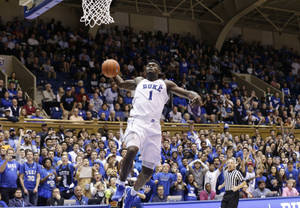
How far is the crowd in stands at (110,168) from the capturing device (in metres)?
11.8

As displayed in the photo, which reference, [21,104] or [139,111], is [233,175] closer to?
[139,111]

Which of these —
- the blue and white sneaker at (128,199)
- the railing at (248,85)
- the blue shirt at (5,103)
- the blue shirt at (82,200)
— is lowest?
the blue shirt at (82,200)

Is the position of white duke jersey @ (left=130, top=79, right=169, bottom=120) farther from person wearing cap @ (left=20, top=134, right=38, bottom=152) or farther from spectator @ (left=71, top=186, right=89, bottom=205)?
person wearing cap @ (left=20, top=134, right=38, bottom=152)

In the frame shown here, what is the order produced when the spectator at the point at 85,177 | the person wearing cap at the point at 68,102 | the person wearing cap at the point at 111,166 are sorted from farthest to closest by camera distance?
1. the person wearing cap at the point at 68,102
2. the person wearing cap at the point at 111,166
3. the spectator at the point at 85,177

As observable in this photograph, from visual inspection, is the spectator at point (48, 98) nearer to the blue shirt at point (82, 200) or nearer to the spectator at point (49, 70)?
the spectator at point (49, 70)

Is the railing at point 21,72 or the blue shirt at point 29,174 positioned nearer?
the blue shirt at point 29,174

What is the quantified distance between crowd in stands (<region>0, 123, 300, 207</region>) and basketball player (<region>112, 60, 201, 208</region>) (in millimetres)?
3222

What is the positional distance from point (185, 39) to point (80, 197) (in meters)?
17.8

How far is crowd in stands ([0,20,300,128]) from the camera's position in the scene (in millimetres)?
17859

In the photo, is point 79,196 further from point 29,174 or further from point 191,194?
point 191,194

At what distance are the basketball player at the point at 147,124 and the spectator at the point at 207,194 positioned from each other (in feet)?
21.8

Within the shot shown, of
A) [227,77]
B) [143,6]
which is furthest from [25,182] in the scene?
[143,6]

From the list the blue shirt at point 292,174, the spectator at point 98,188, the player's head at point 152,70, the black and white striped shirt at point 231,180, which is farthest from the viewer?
the blue shirt at point 292,174

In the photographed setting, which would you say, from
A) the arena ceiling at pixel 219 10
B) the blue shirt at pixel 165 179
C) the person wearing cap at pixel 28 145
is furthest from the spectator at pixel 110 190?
the arena ceiling at pixel 219 10
